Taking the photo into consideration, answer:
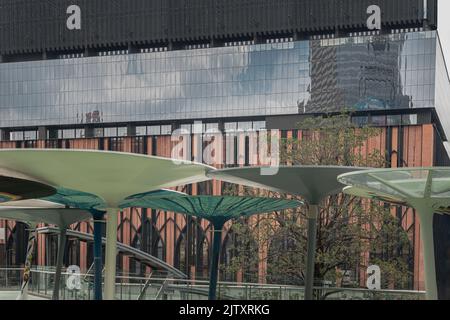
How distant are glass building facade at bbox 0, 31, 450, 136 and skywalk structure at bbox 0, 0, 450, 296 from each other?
101 millimetres

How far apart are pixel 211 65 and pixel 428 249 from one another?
199 ft

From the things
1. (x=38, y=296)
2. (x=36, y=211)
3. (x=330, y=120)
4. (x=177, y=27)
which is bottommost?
(x=38, y=296)

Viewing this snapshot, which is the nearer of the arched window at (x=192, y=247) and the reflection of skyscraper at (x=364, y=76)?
the arched window at (x=192, y=247)

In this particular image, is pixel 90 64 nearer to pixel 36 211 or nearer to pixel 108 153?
pixel 36 211

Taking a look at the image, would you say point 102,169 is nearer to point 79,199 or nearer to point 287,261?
point 79,199

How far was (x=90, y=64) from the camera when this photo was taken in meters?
78.8

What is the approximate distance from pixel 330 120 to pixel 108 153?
748 inches

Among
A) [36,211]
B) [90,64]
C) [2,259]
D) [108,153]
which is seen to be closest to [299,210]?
[36,211]

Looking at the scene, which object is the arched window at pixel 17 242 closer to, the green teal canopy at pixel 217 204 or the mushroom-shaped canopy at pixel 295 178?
the green teal canopy at pixel 217 204

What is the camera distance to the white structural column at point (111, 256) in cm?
1888

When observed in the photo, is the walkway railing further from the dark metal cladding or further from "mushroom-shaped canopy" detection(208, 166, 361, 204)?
the dark metal cladding

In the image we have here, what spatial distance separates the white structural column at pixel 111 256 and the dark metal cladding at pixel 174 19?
191 ft

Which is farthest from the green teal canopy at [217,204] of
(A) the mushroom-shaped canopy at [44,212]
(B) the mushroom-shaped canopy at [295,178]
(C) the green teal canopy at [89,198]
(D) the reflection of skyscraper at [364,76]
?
(D) the reflection of skyscraper at [364,76]
